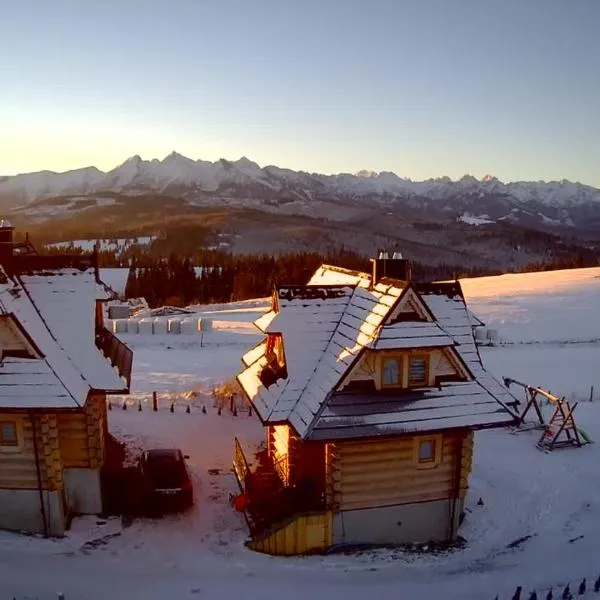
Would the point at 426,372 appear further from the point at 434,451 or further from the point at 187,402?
the point at 187,402

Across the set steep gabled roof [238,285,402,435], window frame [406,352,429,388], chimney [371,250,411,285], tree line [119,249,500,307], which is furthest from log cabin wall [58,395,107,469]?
tree line [119,249,500,307]

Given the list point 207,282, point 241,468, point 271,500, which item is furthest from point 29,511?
point 207,282

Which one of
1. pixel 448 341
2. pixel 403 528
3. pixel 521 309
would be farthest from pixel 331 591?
pixel 521 309

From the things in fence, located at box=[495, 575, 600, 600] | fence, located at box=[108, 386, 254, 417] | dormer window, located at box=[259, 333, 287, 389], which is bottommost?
fence, located at box=[495, 575, 600, 600]

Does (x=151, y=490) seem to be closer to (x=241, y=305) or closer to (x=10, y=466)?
(x=10, y=466)

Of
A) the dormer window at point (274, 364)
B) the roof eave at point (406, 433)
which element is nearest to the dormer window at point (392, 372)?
the roof eave at point (406, 433)

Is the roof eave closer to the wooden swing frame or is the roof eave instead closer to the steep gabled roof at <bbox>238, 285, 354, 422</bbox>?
the steep gabled roof at <bbox>238, 285, 354, 422</bbox>
